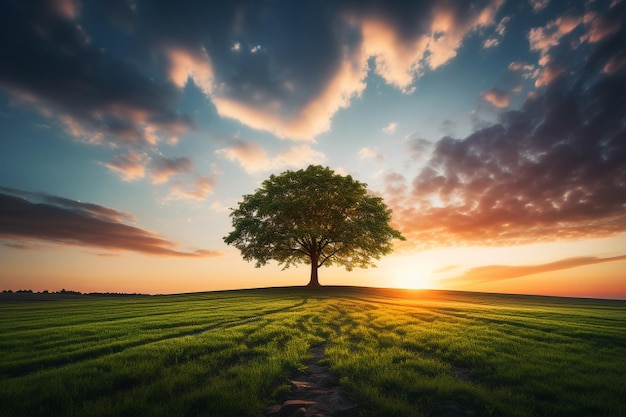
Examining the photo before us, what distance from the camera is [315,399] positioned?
714 cm

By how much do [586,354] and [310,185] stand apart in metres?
37.8

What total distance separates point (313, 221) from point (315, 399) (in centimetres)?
3935

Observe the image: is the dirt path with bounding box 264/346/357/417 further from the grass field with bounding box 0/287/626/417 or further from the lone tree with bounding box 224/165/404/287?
the lone tree with bounding box 224/165/404/287

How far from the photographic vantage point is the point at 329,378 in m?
8.32

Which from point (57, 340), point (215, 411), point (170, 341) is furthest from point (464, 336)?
point (57, 340)

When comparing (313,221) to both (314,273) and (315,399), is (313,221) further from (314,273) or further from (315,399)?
(315,399)

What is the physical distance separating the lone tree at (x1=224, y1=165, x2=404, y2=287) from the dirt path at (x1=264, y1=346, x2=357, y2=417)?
34.0 meters

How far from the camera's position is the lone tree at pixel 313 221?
43.8m

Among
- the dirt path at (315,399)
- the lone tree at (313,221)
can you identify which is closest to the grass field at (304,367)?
the dirt path at (315,399)

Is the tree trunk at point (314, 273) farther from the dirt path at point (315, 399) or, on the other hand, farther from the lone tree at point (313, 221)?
the dirt path at point (315, 399)

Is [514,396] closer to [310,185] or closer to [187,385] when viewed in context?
[187,385]

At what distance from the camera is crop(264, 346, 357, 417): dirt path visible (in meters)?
6.40

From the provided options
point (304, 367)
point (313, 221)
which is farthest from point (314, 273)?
point (304, 367)

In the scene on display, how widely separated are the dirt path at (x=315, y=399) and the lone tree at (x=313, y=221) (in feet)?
111
